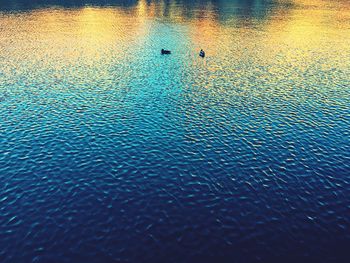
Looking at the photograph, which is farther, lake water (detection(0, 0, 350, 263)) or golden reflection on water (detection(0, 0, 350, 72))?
golden reflection on water (detection(0, 0, 350, 72))

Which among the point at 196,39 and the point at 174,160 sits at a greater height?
the point at 196,39

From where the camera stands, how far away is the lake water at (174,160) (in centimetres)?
4159

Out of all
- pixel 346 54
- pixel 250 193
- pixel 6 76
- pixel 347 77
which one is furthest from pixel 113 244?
pixel 346 54

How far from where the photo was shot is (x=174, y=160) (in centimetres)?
6047

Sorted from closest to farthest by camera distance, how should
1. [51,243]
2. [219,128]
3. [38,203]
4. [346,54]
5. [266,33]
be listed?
[51,243] < [38,203] < [219,128] < [346,54] < [266,33]

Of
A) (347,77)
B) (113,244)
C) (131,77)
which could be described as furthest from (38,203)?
(347,77)

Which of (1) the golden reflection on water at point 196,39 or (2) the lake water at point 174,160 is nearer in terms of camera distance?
(2) the lake water at point 174,160

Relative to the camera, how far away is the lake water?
41.6 m

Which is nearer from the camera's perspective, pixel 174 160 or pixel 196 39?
pixel 174 160

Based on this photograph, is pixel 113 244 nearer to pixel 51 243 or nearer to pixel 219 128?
pixel 51 243

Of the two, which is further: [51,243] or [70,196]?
[70,196]

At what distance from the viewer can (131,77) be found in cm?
10925

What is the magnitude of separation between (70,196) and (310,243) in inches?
1424

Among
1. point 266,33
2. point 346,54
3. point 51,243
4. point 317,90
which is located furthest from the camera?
point 266,33
